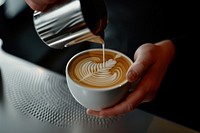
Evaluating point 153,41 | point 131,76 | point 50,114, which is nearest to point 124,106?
point 131,76

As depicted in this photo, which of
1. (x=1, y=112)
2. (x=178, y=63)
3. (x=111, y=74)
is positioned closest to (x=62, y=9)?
(x=111, y=74)

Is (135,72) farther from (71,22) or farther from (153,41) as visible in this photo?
(153,41)

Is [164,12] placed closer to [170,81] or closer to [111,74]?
[170,81]

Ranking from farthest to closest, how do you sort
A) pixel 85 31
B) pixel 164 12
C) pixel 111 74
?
1. pixel 164 12
2. pixel 111 74
3. pixel 85 31

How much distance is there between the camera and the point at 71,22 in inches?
20.2

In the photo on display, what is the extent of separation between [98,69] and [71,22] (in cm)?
15

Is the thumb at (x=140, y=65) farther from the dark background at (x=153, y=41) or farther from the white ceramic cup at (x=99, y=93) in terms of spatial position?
the dark background at (x=153, y=41)

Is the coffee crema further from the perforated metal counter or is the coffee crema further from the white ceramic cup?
the perforated metal counter

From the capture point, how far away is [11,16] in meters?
1.06

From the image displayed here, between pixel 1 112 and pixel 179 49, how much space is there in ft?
1.46

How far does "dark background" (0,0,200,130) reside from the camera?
2.95 feet

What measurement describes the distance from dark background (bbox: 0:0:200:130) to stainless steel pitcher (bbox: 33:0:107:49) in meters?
0.36

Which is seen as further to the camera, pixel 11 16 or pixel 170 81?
pixel 11 16

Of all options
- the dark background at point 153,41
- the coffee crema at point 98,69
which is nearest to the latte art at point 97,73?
the coffee crema at point 98,69
